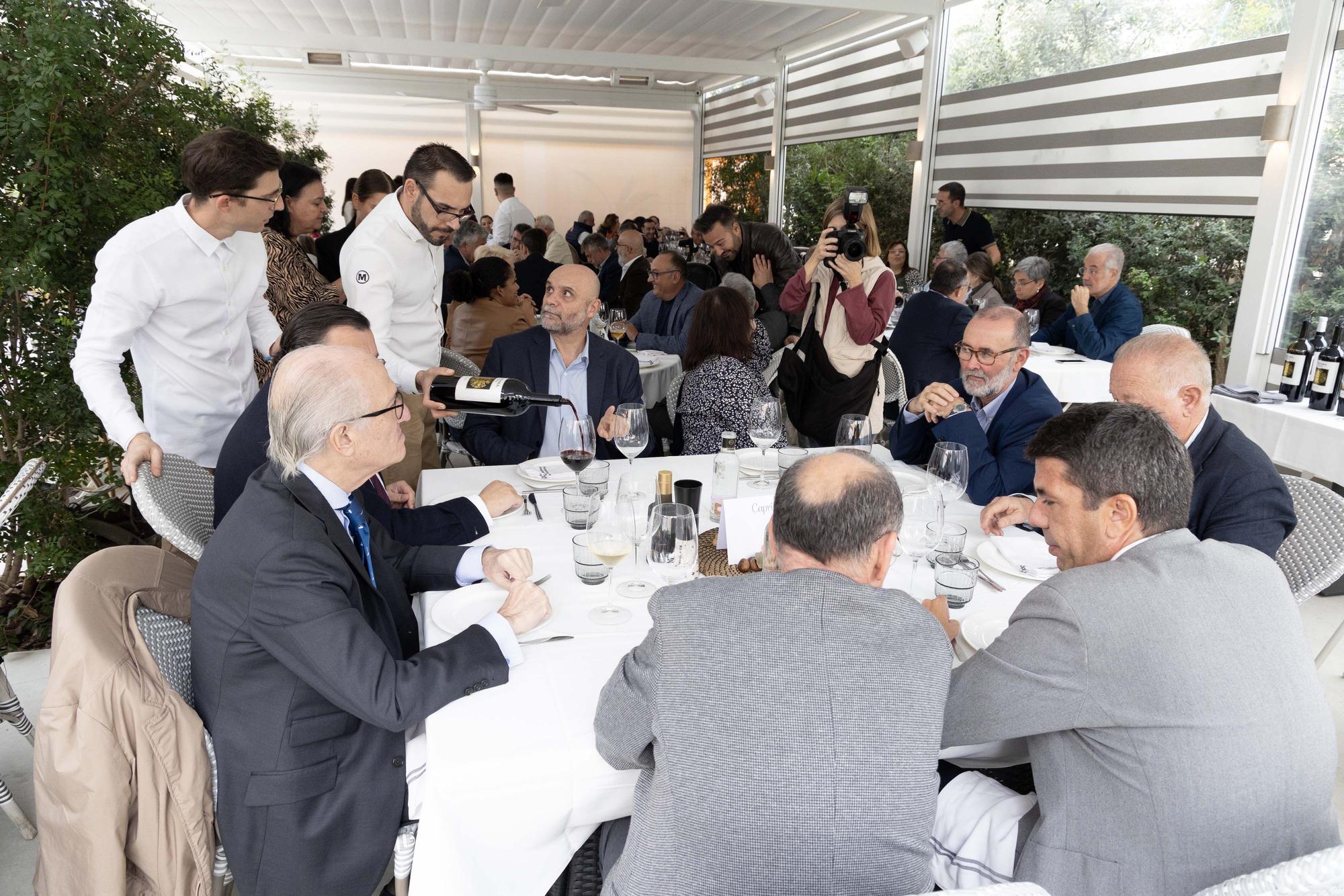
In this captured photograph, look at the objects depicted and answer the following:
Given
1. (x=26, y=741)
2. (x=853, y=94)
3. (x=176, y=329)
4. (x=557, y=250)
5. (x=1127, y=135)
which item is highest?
(x=853, y=94)

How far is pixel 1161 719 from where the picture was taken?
1152 mm

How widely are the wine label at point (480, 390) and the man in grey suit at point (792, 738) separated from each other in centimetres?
159

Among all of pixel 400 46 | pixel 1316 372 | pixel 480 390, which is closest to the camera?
pixel 480 390

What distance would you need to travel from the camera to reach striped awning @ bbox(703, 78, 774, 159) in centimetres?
1370

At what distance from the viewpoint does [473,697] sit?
1.45m

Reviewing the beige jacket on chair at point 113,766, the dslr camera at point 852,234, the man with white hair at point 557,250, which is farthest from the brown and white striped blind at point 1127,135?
the beige jacket on chair at point 113,766

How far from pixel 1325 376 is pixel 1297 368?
0.39 feet

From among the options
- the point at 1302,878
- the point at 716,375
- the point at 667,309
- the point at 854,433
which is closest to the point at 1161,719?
the point at 1302,878

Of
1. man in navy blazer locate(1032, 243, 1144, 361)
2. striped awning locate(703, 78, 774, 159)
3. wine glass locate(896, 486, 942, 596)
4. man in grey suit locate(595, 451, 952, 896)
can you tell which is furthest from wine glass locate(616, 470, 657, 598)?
striped awning locate(703, 78, 774, 159)

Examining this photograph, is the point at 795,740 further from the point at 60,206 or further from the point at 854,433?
the point at 60,206

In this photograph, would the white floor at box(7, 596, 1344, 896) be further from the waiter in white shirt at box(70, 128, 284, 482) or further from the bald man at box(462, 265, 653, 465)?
the bald man at box(462, 265, 653, 465)

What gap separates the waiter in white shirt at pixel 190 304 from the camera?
7.74ft

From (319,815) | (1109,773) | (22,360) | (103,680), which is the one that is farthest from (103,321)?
(1109,773)

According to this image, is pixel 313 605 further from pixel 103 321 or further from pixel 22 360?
pixel 22 360
